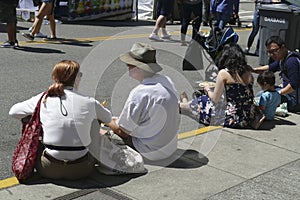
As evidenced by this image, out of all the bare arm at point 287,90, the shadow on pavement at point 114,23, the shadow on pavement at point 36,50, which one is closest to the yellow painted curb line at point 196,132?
the bare arm at point 287,90

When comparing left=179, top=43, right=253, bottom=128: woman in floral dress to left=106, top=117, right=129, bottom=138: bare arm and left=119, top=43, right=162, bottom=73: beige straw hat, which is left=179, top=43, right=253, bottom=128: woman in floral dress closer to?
left=119, top=43, right=162, bottom=73: beige straw hat

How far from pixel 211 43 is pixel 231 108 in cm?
206

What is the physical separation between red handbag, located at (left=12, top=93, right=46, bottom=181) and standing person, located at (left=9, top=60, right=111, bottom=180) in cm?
5

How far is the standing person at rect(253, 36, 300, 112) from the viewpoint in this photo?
6.56 m

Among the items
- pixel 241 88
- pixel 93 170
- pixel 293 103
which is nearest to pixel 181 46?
pixel 293 103

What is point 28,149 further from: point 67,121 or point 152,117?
point 152,117

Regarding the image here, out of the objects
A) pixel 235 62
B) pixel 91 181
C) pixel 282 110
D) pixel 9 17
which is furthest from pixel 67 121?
pixel 9 17

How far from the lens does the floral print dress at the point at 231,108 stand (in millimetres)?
5926

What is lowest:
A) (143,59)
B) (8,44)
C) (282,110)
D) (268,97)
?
(282,110)

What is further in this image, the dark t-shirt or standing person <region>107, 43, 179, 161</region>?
the dark t-shirt

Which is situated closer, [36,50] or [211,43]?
[211,43]

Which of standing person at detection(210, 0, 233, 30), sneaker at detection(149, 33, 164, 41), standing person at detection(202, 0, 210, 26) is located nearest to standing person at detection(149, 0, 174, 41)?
sneaker at detection(149, 33, 164, 41)

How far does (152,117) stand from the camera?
15.6 ft

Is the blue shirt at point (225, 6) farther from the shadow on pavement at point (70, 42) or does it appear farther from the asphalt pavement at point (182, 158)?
the shadow on pavement at point (70, 42)
